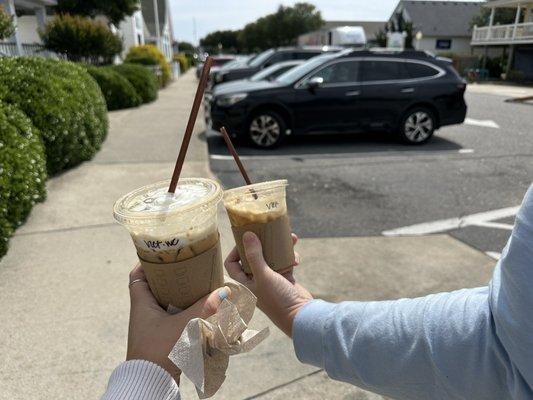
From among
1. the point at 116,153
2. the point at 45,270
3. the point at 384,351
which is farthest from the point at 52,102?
the point at 384,351

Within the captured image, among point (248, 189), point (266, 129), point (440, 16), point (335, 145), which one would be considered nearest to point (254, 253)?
point (248, 189)

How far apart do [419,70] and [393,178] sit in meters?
3.47

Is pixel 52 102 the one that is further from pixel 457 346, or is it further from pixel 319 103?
pixel 457 346

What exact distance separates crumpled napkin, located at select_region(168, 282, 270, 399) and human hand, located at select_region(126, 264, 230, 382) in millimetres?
31

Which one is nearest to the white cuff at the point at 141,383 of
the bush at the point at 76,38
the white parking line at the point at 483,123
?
the white parking line at the point at 483,123

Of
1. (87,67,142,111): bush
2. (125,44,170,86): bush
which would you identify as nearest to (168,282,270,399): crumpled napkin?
(87,67,142,111): bush

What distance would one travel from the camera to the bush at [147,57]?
2029cm

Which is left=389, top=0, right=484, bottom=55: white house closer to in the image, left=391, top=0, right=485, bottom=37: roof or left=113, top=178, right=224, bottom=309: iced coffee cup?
left=391, top=0, right=485, bottom=37: roof

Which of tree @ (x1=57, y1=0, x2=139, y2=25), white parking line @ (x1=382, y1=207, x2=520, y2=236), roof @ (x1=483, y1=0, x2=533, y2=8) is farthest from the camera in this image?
tree @ (x1=57, y1=0, x2=139, y2=25)

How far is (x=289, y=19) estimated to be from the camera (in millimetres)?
71750

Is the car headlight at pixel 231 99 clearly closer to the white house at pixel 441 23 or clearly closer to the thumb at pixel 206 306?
the thumb at pixel 206 306

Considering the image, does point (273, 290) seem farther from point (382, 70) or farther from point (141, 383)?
point (382, 70)

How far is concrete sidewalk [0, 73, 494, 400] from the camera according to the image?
245 cm

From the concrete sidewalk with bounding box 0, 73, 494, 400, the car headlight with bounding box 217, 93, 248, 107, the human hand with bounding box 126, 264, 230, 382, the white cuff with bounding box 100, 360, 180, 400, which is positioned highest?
the human hand with bounding box 126, 264, 230, 382
